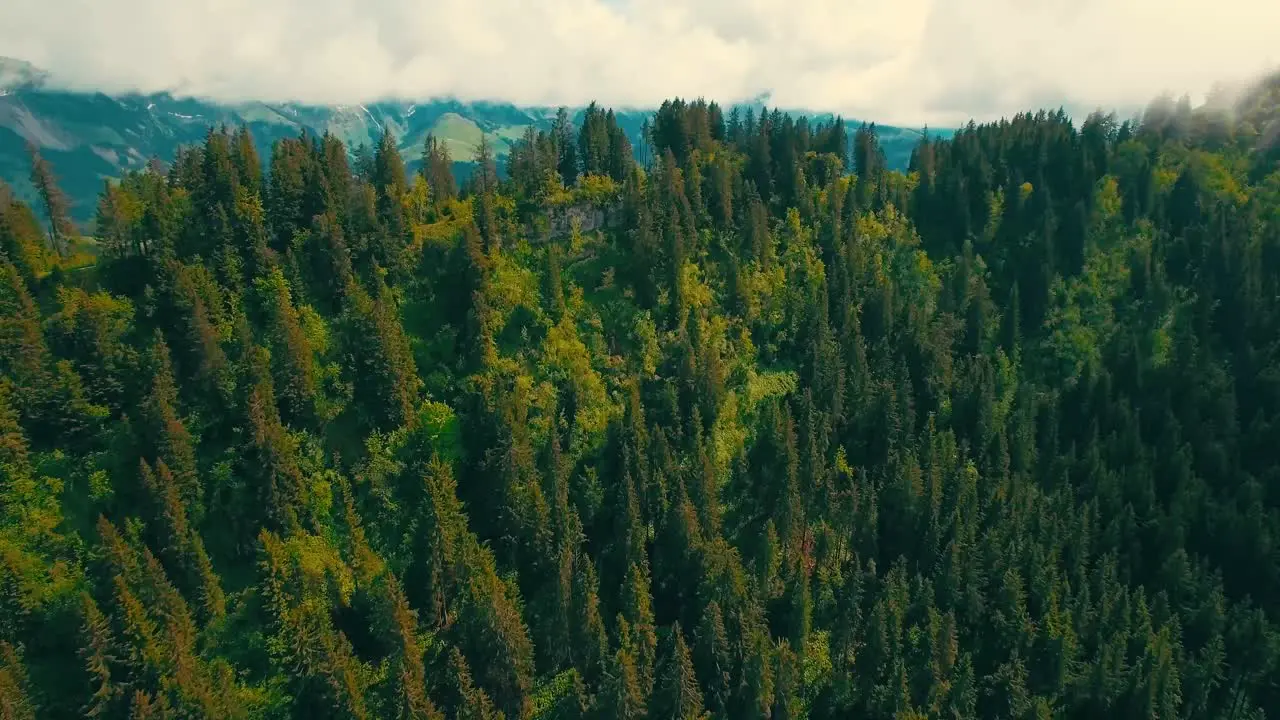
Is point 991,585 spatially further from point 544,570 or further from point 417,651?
point 417,651

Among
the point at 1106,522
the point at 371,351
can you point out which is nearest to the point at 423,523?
the point at 371,351

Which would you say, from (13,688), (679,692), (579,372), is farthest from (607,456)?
(13,688)

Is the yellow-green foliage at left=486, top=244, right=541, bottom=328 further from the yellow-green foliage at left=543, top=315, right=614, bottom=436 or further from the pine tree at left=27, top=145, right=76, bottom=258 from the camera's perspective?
the pine tree at left=27, top=145, right=76, bottom=258

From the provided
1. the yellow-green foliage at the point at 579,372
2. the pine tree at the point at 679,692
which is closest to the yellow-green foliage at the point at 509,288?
the yellow-green foliage at the point at 579,372

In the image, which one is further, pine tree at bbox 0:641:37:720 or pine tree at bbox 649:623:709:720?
pine tree at bbox 649:623:709:720

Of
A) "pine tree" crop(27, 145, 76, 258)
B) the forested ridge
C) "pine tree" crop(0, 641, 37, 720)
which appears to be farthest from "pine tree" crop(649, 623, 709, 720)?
"pine tree" crop(27, 145, 76, 258)

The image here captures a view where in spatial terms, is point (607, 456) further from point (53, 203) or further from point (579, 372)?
point (53, 203)

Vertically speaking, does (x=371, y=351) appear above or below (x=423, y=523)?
above

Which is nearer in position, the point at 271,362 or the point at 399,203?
the point at 271,362
